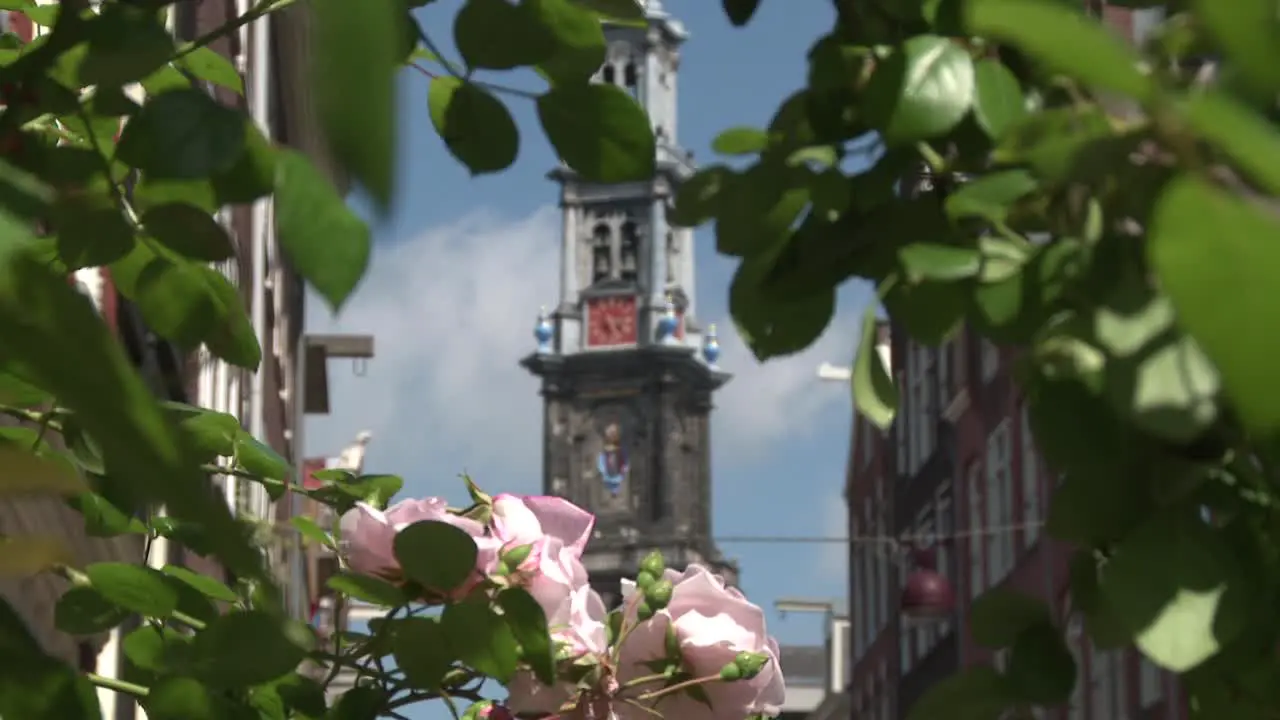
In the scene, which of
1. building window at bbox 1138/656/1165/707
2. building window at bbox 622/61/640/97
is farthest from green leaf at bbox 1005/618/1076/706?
building window at bbox 622/61/640/97

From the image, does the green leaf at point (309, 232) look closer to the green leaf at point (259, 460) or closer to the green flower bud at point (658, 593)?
the green flower bud at point (658, 593)

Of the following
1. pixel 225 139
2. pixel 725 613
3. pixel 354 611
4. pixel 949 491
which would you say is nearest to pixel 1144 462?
pixel 225 139

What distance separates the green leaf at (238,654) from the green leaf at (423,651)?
28cm

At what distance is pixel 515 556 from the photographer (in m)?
1.87

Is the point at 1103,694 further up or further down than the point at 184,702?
further down

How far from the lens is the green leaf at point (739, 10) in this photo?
1.33 metres

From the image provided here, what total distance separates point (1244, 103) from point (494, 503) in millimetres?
1537

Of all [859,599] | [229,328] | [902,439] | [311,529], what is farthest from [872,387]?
[859,599]

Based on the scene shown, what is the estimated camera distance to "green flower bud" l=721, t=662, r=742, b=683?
192 centimetres

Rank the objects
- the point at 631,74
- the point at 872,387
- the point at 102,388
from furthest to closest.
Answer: the point at 631,74 < the point at 872,387 < the point at 102,388

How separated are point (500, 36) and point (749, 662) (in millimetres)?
826

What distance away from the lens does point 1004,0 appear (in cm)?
49

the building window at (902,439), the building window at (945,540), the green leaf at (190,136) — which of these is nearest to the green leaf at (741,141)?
the green leaf at (190,136)

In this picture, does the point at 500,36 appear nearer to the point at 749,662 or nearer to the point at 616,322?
the point at 749,662
